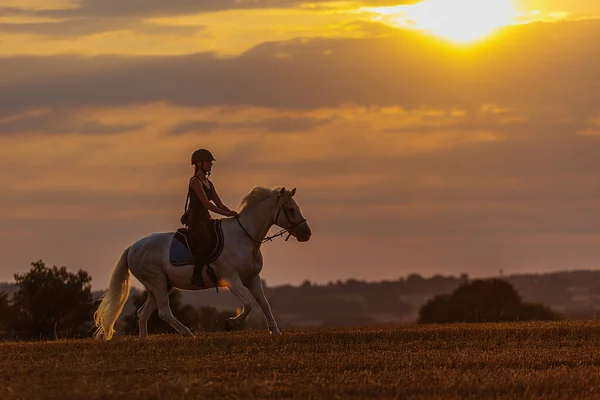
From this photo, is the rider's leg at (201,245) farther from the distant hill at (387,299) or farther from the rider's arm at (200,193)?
the distant hill at (387,299)

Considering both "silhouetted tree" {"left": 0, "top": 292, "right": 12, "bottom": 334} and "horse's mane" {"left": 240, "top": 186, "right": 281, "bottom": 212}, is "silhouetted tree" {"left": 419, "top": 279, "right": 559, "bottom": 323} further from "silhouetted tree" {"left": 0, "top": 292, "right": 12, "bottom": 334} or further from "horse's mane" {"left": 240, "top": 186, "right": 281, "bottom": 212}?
"horse's mane" {"left": 240, "top": 186, "right": 281, "bottom": 212}

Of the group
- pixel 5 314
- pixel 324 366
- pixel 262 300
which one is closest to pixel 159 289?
pixel 262 300

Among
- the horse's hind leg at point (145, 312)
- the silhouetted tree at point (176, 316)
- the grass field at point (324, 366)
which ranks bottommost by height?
the grass field at point (324, 366)

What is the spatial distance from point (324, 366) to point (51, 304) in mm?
24380

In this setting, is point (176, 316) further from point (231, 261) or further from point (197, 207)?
point (197, 207)

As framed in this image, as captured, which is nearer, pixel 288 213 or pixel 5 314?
pixel 288 213

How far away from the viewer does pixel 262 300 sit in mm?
24344

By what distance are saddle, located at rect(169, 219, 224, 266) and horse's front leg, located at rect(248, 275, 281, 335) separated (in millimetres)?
848

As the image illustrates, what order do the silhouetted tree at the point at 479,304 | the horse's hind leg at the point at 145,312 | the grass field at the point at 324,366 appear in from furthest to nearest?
1. the silhouetted tree at the point at 479,304
2. the horse's hind leg at the point at 145,312
3. the grass field at the point at 324,366

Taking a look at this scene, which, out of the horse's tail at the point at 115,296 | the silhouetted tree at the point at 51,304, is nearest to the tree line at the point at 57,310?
the silhouetted tree at the point at 51,304

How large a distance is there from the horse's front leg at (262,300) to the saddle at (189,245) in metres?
0.85

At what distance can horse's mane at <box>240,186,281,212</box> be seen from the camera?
80.8 ft

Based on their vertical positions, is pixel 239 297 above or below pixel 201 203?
below

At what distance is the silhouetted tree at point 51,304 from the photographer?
130 feet
